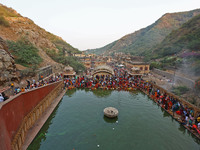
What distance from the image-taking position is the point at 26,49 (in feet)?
82.3

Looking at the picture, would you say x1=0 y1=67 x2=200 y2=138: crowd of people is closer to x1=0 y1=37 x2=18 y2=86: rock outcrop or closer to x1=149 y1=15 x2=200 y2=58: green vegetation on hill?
x1=0 y1=37 x2=18 y2=86: rock outcrop

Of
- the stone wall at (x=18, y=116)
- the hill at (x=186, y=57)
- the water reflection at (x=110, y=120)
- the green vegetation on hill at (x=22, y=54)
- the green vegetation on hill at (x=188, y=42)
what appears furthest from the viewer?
the green vegetation on hill at (x=188, y=42)

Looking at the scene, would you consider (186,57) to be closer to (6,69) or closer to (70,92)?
(70,92)

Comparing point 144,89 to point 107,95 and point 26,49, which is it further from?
point 26,49

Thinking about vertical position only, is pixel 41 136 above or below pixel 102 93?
below

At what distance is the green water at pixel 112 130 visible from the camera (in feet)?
30.2

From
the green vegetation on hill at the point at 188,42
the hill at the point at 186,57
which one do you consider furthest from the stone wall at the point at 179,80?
the green vegetation on hill at the point at 188,42

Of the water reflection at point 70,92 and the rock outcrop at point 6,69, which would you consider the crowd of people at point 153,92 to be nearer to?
the water reflection at point 70,92

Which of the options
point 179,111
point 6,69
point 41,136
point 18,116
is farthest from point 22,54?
point 179,111

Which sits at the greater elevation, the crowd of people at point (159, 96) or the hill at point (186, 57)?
the hill at point (186, 57)

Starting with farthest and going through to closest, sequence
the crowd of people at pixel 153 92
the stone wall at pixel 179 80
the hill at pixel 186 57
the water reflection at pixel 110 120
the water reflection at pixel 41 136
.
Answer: the hill at pixel 186 57
the stone wall at pixel 179 80
the water reflection at pixel 110 120
the crowd of people at pixel 153 92
the water reflection at pixel 41 136

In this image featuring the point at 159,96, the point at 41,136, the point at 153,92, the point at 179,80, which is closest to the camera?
the point at 41,136

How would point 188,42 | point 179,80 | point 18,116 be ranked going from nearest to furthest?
point 18,116 < point 179,80 < point 188,42

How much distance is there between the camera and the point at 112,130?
1100cm
